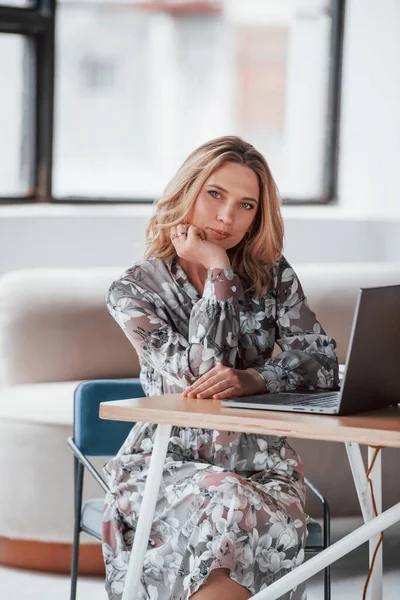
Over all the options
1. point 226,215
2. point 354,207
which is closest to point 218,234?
point 226,215

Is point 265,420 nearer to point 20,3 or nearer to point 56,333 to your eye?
point 56,333

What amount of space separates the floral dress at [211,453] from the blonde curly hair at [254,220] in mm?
46

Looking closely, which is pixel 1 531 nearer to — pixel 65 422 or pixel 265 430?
pixel 65 422

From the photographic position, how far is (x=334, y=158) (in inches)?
235

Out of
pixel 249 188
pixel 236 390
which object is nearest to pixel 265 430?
pixel 236 390

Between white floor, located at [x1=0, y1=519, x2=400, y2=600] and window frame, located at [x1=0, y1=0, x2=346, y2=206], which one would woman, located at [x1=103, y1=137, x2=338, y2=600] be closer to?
white floor, located at [x1=0, y1=519, x2=400, y2=600]

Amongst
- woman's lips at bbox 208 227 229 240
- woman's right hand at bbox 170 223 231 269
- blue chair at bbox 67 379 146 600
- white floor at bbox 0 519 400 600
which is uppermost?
woman's lips at bbox 208 227 229 240

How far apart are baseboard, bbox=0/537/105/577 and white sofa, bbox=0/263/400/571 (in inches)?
0.5

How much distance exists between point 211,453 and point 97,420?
57cm

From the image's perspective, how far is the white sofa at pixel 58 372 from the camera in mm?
3510

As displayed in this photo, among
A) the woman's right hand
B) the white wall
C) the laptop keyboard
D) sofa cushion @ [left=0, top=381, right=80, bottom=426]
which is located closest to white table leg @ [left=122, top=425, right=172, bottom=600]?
the laptop keyboard

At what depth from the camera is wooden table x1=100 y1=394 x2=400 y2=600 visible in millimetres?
1729

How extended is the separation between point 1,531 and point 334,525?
1259mm

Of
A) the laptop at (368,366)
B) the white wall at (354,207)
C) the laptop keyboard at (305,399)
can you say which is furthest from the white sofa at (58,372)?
the laptop at (368,366)
